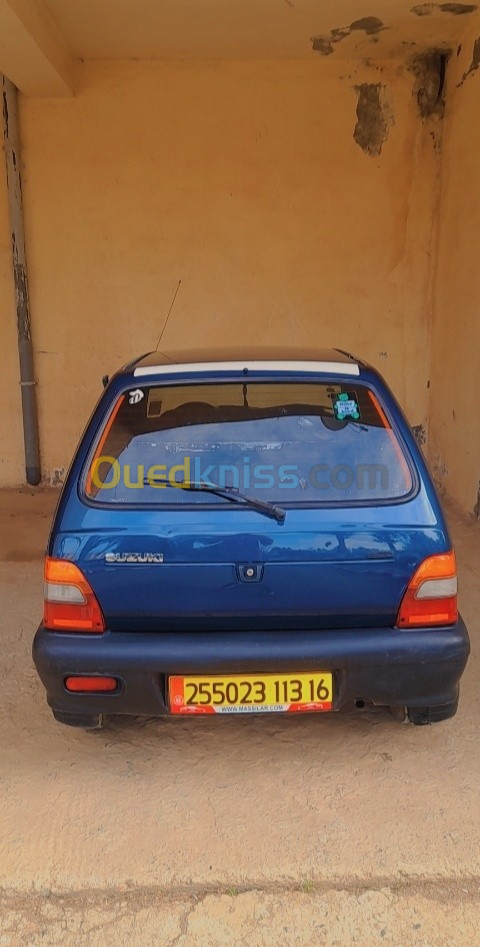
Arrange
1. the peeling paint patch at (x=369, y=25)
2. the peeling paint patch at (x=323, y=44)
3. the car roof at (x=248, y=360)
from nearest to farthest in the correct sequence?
1. the car roof at (x=248, y=360)
2. the peeling paint patch at (x=369, y=25)
3. the peeling paint patch at (x=323, y=44)

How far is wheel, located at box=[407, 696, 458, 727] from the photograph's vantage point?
2244 mm

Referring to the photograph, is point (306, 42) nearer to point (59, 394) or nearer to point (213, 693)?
point (59, 394)

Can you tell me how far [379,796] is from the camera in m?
2.17

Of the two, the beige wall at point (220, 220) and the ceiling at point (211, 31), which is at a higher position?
the ceiling at point (211, 31)

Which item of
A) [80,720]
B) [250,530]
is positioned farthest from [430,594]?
[80,720]

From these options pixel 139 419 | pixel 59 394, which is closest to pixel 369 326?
pixel 59 394

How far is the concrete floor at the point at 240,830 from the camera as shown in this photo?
174 cm

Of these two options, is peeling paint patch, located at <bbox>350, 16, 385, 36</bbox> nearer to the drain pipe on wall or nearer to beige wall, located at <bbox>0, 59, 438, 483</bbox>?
beige wall, located at <bbox>0, 59, 438, 483</bbox>

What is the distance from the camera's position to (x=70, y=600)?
207cm

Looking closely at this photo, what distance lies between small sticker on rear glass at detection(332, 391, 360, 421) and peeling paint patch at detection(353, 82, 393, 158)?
164 inches

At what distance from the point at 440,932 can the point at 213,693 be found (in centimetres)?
86

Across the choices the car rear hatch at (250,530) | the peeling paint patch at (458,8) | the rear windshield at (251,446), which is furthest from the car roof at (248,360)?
the peeling paint patch at (458,8)

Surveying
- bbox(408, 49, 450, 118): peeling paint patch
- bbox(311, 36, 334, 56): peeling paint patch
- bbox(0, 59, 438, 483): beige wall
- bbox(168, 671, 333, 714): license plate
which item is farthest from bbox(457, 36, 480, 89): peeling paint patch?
bbox(168, 671, 333, 714): license plate

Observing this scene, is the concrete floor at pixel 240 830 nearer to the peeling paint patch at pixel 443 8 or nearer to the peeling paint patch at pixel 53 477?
the peeling paint patch at pixel 53 477
